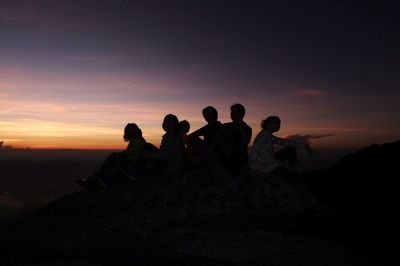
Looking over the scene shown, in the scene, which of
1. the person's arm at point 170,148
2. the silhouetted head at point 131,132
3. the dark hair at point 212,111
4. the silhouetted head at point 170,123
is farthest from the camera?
the silhouetted head at point 131,132

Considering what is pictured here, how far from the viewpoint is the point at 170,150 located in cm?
1199

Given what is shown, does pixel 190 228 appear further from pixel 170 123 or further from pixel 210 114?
pixel 210 114

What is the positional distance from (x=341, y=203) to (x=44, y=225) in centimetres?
1168

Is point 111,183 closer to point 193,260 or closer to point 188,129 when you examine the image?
point 188,129

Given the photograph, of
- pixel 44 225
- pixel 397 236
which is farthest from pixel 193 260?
pixel 397 236

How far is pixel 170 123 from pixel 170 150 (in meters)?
0.92

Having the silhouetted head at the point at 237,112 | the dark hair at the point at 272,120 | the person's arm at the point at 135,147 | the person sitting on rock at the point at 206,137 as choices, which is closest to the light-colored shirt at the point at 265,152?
the dark hair at the point at 272,120

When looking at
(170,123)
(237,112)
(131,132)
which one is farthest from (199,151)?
(131,132)

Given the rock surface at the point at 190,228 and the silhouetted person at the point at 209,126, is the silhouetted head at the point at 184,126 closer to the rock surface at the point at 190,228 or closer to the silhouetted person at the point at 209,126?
the silhouetted person at the point at 209,126

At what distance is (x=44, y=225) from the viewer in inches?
467

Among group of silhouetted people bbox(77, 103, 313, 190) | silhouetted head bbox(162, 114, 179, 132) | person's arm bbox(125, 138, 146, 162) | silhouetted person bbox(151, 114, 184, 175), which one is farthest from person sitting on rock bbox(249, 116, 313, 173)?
person's arm bbox(125, 138, 146, 162)

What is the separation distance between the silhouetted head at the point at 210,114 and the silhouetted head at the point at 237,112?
57 centimetres

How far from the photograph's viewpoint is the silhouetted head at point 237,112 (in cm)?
1076

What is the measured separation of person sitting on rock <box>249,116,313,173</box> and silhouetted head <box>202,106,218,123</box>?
1.37 meters
